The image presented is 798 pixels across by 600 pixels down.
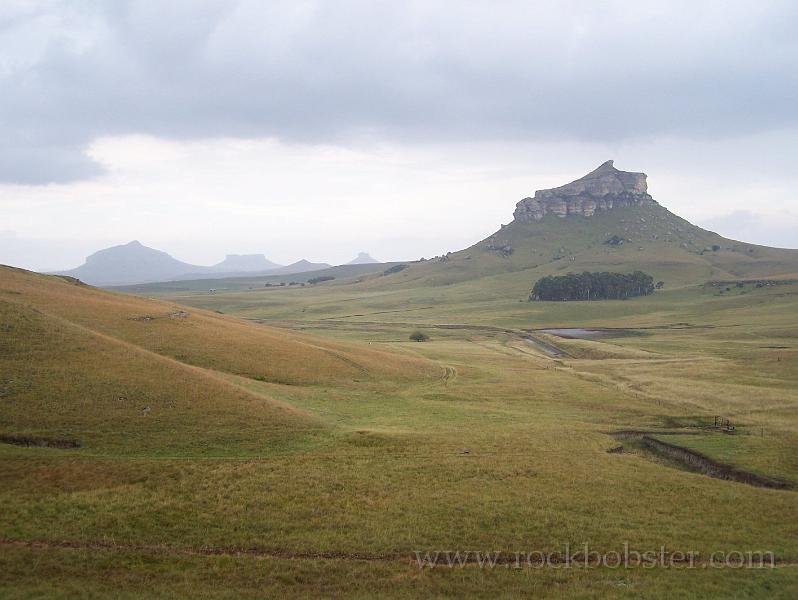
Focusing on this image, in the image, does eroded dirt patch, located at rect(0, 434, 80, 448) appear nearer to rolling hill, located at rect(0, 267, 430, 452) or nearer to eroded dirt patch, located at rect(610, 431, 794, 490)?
rolling hill, located at rect(0, 267, 430, 452)

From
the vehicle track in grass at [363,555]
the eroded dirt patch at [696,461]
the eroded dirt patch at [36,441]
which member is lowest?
the eroded dirt patch at [696,461]

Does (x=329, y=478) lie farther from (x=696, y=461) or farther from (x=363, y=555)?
(x=696, y=461)

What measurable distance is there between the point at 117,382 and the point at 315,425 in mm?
16960

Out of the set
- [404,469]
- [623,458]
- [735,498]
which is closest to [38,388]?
[404,469]

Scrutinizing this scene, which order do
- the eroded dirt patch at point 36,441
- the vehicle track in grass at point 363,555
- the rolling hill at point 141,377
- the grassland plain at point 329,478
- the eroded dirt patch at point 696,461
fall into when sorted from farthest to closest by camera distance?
the rolling hill at point 141,377
the eroded dirt patch at point 696,461
the eroded dirt patch at point 36,441
the vehicle track in grass at point 363,555
the grassland plain at point 329,478

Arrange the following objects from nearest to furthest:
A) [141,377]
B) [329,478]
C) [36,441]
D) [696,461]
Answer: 1. [329,478]
2. [36,441]
3. [696,461]
4. [141,377]

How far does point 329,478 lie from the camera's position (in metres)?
33.9

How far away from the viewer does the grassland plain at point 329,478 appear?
2455 cm

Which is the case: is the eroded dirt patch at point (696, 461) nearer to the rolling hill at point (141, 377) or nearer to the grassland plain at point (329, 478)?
the grassland plain at point (329, 478)

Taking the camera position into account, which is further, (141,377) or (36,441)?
(141,377)

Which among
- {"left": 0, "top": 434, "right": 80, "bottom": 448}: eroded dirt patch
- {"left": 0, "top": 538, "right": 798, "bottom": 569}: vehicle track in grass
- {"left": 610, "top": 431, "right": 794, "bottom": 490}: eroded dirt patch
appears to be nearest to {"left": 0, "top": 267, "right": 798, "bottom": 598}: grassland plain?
{"left": 0, "top": 538, "right": 798, "bottom": 569}: vehicle track in grass

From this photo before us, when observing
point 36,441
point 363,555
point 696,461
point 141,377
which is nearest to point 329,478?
point 363,555

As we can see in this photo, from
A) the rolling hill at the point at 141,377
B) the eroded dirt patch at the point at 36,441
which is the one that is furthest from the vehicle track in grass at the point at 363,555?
the eroded dirt patch at the point at 36,441

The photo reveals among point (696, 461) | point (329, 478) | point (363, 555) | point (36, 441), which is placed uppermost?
point (36, 441)
